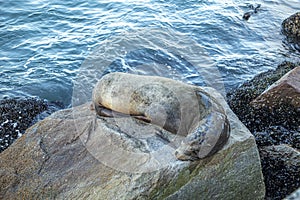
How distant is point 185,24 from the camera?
1186 cm

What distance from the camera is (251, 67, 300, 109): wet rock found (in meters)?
6.59

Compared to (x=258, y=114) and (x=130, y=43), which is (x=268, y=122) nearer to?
(x=258, y=114)

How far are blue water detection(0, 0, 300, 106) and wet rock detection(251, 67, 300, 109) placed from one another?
1.74 metres

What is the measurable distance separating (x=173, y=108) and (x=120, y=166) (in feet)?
3.30

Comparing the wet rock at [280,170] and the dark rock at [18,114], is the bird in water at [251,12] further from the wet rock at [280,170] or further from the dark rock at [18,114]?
the wet rock at [280,170]

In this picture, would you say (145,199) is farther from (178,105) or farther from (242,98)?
(242,98)

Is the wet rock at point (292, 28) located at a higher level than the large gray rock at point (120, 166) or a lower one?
lower

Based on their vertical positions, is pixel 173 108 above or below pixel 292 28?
above

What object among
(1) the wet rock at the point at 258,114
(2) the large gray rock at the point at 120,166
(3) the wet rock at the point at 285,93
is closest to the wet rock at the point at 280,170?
(2) the large gray rock at the point at 120,166

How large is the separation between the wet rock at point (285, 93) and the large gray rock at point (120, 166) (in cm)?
205

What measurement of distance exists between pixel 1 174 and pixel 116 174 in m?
1.52

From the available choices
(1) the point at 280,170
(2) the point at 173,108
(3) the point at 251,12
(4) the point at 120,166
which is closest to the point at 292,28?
(3) the point at 251,12

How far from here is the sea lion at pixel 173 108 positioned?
13.2 feet

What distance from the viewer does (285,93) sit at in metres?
6.62
